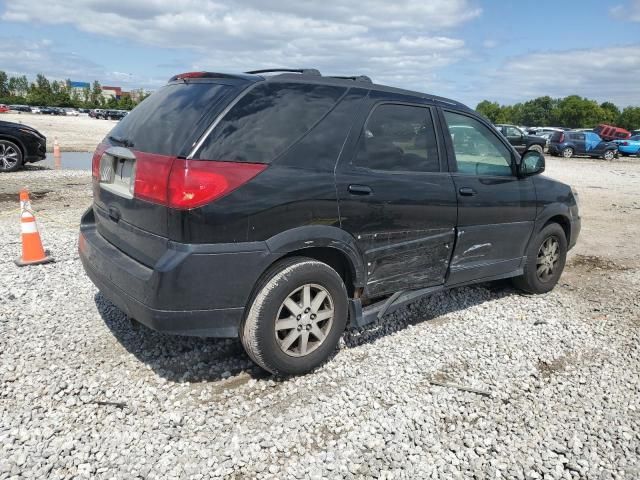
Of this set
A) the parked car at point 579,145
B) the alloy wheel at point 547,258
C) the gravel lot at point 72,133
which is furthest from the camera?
the parked car at point 579,145

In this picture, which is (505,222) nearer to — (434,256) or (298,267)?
(434,256)

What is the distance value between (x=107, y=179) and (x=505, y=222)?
3.37m

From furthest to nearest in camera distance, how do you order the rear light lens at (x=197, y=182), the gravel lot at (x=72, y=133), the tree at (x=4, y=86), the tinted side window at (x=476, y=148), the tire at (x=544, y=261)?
1. the tree at (x=4, y=86)
2. the gravel lot at (x=72, y=133)
3. the tire at (x=544, y=261)
4. the tinted side window at (x=476, y=148)
5. the rear light lens at (x=197, y=182)

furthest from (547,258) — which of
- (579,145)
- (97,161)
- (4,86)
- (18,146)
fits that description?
(4,86)

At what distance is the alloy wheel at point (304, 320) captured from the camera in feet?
11.1

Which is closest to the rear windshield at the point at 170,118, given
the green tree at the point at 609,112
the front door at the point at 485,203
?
the front door at the point at 485,203

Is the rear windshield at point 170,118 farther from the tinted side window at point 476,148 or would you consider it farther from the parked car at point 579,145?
the parked car at point 579,145

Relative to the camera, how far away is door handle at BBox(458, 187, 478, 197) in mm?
4242

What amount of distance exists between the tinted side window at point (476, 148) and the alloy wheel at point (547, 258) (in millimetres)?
1055

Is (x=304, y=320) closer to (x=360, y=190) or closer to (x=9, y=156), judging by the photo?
(x=360, y=190)

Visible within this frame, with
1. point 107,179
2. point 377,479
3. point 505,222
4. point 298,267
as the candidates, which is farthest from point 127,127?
point 505,222

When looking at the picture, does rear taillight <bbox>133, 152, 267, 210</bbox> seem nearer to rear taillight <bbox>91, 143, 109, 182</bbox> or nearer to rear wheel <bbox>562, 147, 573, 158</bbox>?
rear taillight <bbox>91, 143, 109, 182</bbox>

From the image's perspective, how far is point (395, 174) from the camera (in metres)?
3.81

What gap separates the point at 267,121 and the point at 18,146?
37.7ft
